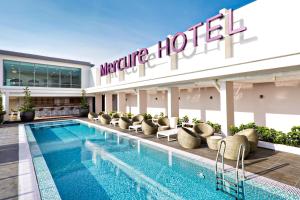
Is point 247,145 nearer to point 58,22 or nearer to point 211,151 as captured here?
point 211,151

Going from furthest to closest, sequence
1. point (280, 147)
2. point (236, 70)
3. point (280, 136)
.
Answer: point (280, 136), point (280, 147), point (236, 70)

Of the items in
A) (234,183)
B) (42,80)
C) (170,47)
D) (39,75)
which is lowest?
(234,183)

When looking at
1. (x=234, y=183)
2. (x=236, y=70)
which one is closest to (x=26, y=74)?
(x=236, y=70)

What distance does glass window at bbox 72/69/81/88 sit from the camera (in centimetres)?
2825

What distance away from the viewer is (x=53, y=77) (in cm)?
2603

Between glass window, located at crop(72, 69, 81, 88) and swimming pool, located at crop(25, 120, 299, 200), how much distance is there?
793 inches

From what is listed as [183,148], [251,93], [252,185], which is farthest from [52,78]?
[252,185]

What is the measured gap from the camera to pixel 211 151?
812 centimetres

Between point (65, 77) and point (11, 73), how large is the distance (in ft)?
22.2

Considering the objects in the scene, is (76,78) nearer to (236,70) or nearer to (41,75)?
(41,75)

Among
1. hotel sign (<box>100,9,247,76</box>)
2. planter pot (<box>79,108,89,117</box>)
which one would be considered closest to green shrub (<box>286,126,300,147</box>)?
hotel sign (<box>100,9,247,76</box>)

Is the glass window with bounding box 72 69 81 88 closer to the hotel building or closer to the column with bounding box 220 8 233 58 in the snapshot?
the hotel building

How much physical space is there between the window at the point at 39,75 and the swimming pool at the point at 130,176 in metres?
17.8

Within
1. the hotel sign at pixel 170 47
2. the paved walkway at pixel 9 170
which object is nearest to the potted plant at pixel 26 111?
the hotel sign at pixel 170 47
